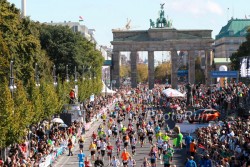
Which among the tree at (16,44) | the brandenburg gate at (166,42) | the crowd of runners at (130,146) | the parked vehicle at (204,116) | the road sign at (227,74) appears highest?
the brandenburg gate at (166,42)

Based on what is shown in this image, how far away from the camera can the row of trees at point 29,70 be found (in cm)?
4547

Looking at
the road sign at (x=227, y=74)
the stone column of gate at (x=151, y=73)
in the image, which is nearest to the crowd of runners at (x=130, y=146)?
the road sign at (x=227, y=74)

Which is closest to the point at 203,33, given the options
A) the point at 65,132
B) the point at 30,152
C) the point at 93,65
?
the point at 93,65

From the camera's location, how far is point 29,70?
219 feet

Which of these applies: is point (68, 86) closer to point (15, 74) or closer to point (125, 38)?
point (15, 74)

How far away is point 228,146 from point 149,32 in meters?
124

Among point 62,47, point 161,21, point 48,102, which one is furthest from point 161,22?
point 48,102

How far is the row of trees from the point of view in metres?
45.5

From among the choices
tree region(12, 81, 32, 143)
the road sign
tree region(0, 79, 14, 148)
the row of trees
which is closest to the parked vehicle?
the row of trees

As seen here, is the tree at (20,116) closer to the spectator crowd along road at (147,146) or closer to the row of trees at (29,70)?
the row of trees at (29,70)

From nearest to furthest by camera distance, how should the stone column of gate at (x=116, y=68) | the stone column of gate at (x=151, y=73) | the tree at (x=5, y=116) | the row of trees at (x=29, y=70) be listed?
the tree at (x=5, y=116) < the row of trees at (x=29, y=70) < the stone column of gate at (x=151, y=73) < the stone column of gate at (x=116, y=68)

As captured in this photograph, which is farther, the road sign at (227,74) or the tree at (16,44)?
the road sign at (227,74)

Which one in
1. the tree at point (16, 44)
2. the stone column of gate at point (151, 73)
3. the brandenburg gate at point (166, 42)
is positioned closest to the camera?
the tree at point (16, 44)

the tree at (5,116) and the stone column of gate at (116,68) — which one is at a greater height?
the stone column of gate at (116,68)
